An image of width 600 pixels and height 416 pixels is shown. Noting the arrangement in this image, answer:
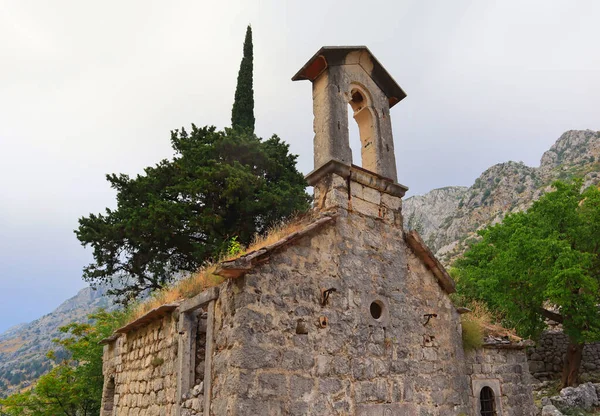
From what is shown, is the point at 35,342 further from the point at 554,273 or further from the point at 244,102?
the point at 554,273

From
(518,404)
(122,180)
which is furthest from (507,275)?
(122,180)

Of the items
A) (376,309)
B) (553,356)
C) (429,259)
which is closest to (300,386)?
(376,309)

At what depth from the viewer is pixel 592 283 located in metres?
14.9

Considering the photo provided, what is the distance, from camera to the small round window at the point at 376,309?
23.1 feet

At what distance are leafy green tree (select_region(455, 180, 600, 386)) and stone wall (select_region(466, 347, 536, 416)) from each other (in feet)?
23.4

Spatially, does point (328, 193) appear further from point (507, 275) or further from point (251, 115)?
point (251, 115)

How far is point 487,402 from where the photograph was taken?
8.53m

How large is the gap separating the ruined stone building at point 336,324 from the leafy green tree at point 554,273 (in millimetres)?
7710

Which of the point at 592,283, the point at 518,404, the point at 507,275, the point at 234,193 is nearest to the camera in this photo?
the point at 518,404

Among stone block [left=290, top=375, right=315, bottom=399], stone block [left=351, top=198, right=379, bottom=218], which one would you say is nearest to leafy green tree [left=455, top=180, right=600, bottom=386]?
stone block [left=351, top=198, right=379, bottom=218]

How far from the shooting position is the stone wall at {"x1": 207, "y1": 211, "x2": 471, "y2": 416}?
5469 mm

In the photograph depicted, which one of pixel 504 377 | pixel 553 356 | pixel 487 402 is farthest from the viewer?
pixel 553 356

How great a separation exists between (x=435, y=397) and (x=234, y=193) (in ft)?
42.7

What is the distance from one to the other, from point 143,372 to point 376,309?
4437mm
